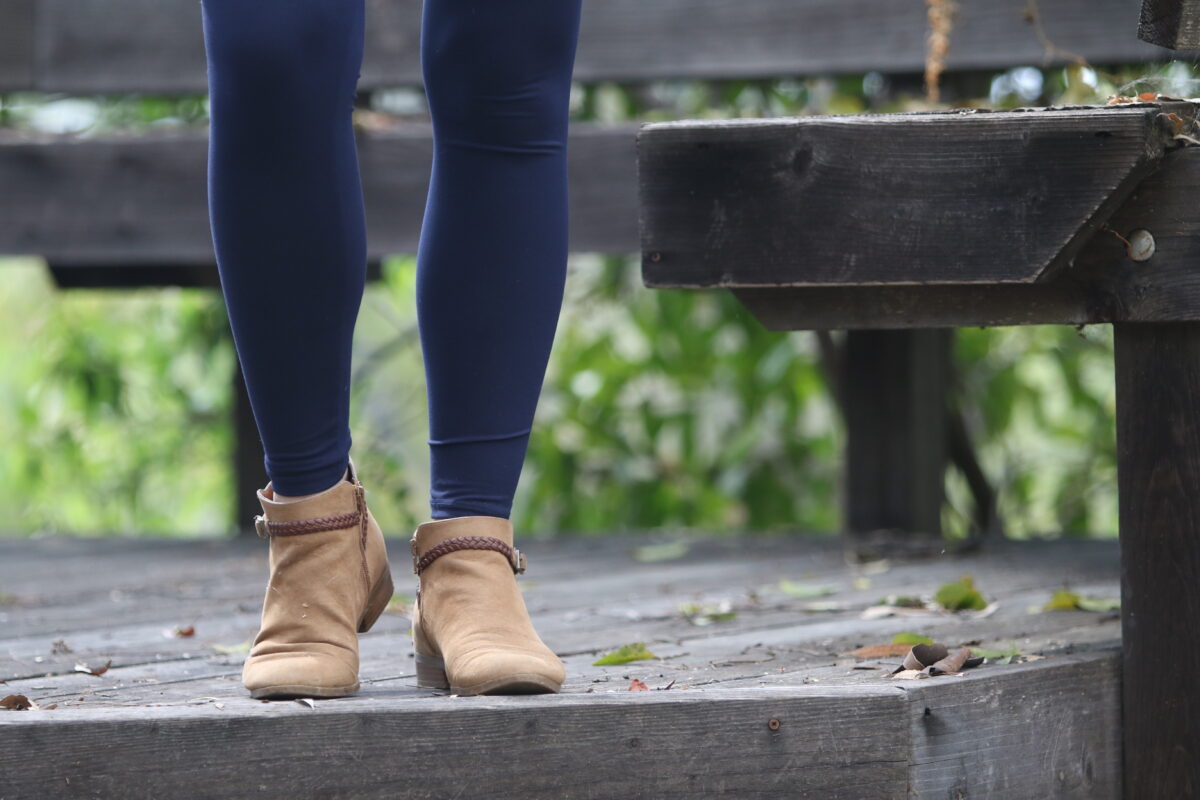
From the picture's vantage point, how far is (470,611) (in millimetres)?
1472

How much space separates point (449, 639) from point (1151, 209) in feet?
2.70

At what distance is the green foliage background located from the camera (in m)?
3.87

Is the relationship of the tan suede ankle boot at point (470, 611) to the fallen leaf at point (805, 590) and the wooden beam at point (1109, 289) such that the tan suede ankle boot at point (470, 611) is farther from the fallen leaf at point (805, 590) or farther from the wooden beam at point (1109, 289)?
the fallen leaf at point (805, 590)

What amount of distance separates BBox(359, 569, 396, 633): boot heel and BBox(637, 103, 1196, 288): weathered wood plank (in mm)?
421

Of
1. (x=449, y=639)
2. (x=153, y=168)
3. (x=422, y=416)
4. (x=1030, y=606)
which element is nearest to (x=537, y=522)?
(x=422, y=416)

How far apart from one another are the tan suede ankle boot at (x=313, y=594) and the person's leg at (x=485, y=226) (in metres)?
0.11

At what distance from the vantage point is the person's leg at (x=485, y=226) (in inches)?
57.5

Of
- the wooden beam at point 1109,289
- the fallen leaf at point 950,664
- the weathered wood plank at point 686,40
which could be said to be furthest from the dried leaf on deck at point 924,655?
the weathered wood plank at point 686,40

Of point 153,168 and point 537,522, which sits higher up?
point 153,168

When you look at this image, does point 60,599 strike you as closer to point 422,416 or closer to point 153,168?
point 153,168

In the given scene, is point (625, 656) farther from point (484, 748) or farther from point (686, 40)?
point (686, 40)

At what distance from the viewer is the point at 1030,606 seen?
2.13 metres

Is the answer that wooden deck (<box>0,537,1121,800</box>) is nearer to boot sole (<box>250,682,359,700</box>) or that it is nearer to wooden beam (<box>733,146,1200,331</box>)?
boot sole (<box>250,682,359,700</box>)

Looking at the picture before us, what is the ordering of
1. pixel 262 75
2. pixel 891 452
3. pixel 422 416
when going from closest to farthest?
pixel 262 75 → pixel 891 452 → pixel 422 416
